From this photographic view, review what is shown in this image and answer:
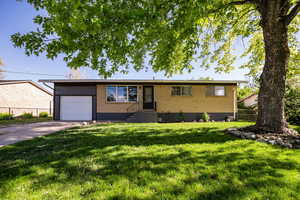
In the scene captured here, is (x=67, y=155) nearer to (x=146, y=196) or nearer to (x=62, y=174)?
(x=62, y=174)

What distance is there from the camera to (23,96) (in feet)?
55.8

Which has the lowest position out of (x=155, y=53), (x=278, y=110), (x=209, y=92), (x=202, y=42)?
(x=278, y=110)

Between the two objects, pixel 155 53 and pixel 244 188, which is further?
pixel 155 53

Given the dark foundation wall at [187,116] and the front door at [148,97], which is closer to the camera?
the dark foundation wall at [187,116]

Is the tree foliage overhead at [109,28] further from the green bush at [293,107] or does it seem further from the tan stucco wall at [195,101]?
the green bush at [293,107]

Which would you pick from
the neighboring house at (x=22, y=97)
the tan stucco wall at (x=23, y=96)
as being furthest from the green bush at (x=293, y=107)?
the tan stucco wall at (x=23, y=96)

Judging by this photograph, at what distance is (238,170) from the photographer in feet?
8.35

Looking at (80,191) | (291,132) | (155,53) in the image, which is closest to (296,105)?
(291,132)

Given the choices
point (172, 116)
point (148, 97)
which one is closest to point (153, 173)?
point (172, 116)

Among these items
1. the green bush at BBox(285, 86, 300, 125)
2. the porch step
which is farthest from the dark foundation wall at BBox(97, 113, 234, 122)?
the green bush at BBox(285, 86, 300, 125)

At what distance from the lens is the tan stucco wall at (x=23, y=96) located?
1496 centimetres

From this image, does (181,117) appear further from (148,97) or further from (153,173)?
(153,173)

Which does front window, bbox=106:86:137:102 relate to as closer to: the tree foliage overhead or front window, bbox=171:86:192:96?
front window, bbox=171:86:192:96

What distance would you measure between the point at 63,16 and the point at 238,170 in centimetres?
466
